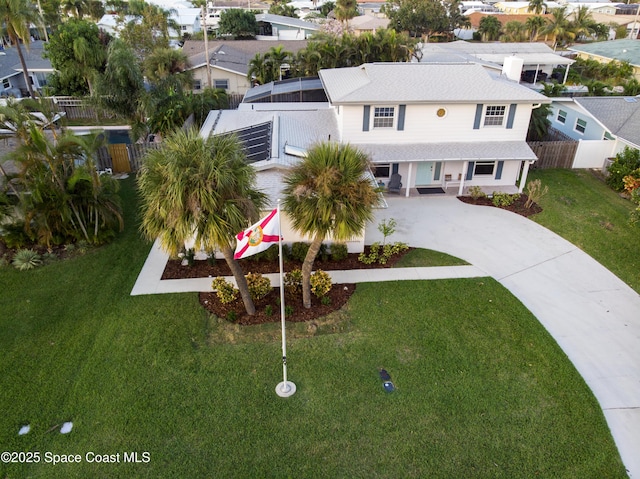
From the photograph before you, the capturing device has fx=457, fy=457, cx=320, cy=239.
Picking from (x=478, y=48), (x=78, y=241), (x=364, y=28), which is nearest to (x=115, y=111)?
(x=78, y=241)

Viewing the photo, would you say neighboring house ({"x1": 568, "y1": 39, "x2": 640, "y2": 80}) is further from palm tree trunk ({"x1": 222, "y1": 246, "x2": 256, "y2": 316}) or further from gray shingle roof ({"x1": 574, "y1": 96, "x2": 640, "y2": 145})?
palm tree trunk ({"x1": 222, "y1": 246, "x2": 256, "y2": 316})

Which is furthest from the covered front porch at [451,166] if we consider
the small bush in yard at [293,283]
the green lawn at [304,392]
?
the green lawn at [304,392]

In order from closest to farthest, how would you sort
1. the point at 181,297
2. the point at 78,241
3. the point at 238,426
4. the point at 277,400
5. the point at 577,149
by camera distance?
the point at 238,426 < the point at 277,400 < the point at 181,297 < the point at 78,241 < the point at 577,149

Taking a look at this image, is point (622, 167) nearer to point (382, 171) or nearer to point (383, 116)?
point (382, 171)

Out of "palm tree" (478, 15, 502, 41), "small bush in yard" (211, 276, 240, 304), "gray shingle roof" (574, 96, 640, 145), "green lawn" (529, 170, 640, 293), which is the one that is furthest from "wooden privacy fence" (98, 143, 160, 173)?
"palm tree" (478, 15, 502, 41)

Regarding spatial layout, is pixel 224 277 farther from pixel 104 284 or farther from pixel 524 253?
pixel 524 253
